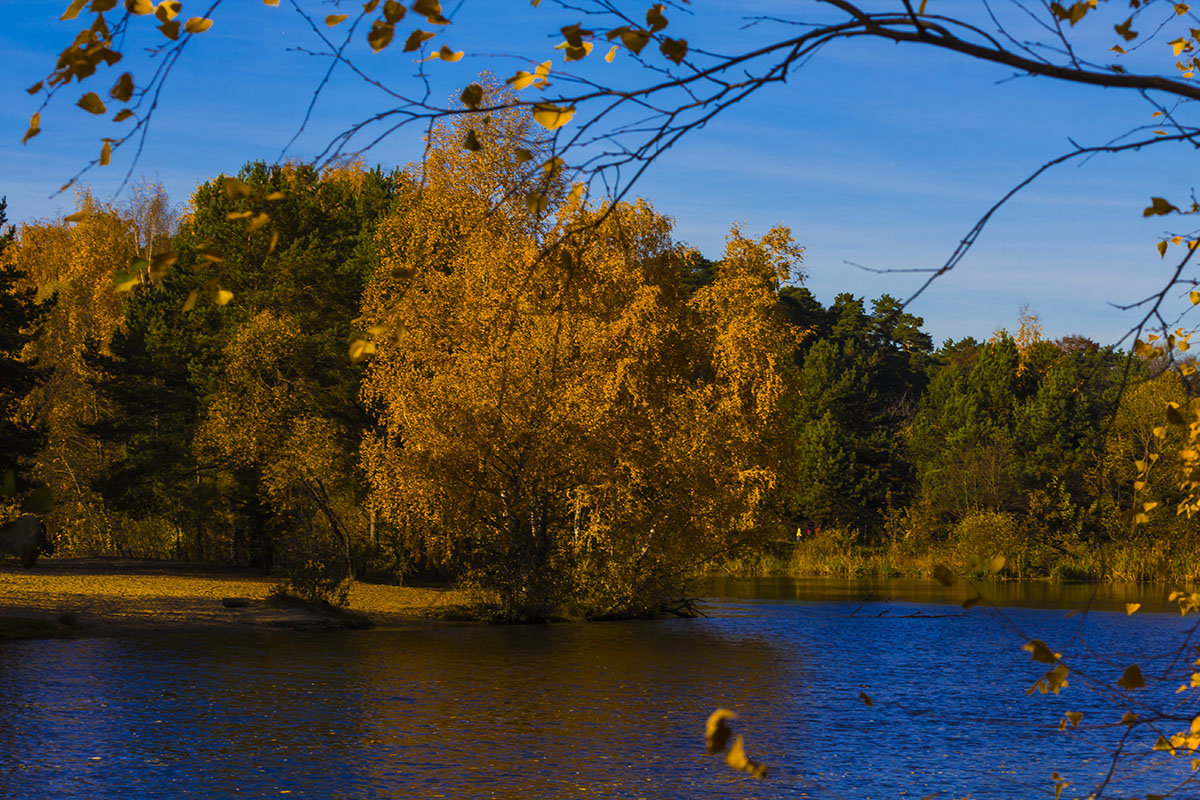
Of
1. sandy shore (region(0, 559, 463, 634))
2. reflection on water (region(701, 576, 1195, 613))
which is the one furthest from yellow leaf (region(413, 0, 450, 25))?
reflection on water (region(701, 576, 1195, 613))

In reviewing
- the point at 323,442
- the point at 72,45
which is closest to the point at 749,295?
the point at 323,442

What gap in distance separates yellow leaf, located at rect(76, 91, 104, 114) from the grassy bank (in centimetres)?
4703

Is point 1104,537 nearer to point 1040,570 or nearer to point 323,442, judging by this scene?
point 1040,570

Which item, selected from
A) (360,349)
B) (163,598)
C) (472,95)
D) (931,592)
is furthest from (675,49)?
(931,592)

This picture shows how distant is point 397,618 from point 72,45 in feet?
95.1

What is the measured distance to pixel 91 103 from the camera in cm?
355

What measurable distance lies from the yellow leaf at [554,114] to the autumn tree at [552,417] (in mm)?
23223

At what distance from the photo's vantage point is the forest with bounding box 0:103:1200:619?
1157 inches

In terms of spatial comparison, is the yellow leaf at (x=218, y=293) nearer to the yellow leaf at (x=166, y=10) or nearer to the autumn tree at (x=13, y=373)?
the yellow leaf at (x=166, y=10)

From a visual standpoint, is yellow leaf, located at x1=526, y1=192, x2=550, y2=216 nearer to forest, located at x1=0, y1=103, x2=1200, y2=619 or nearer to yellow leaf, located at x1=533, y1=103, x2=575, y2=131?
yellow leaf, located at x1=533, y1=103, x2=575, y2=131

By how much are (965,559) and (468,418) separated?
30690 mm

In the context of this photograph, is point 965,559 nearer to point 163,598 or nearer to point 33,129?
point 163,598

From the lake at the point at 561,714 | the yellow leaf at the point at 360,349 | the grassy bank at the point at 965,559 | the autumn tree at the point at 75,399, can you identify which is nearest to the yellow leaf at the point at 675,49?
the yellow leaf at the point at 360,349

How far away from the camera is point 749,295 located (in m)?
37.6
